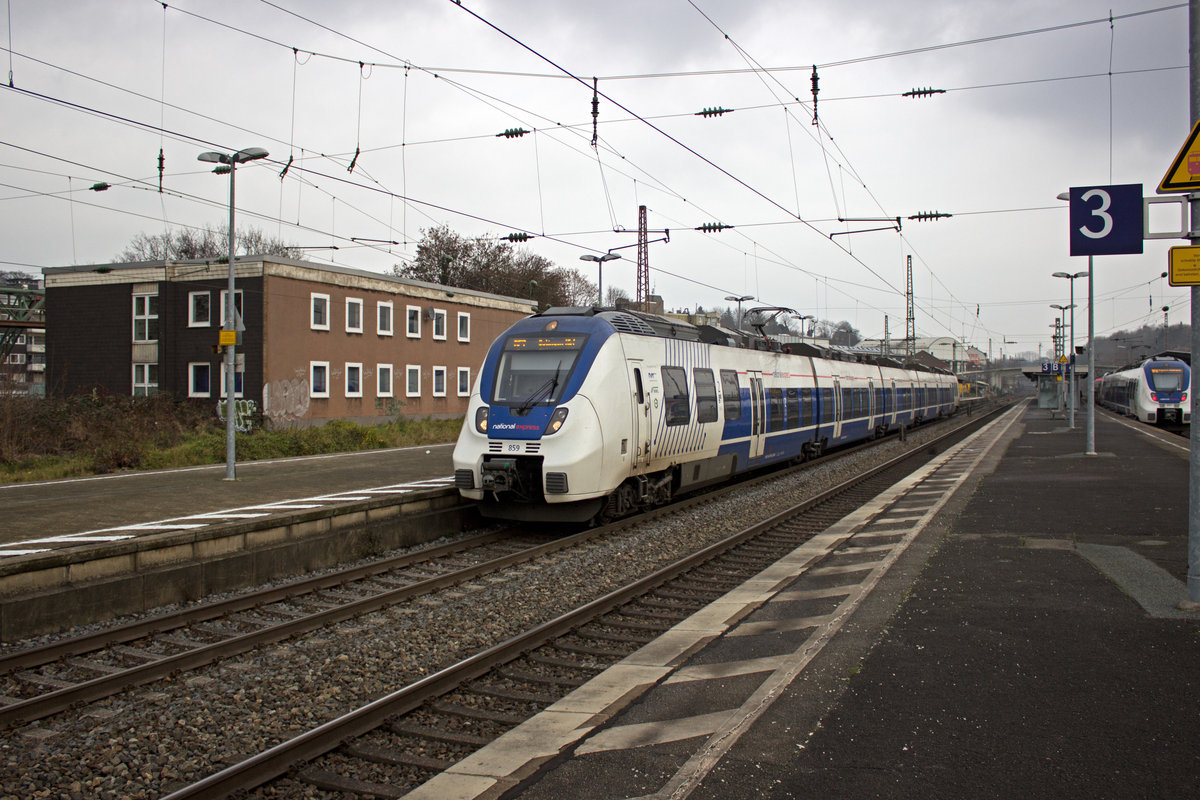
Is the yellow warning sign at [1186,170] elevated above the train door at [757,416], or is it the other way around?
the yellow warning sign at [1186,170]

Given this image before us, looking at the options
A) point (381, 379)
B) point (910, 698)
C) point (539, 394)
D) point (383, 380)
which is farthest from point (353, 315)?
point (910, 698)

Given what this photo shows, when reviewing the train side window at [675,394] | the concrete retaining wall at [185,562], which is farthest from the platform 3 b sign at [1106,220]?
the concrete retaining wall at [185,562]

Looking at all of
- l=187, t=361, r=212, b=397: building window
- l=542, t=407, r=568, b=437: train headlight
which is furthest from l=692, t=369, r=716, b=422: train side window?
l=187, t=361, r=212, b=397: building window

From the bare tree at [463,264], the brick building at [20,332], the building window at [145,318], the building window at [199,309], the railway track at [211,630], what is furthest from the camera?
the bare tree at [463,264]

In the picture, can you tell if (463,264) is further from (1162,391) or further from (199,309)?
(1162,391)

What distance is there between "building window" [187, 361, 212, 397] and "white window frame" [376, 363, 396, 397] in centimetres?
629

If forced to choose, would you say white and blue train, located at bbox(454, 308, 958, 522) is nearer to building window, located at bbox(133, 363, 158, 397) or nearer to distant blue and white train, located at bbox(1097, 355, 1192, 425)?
building window, located at bbox(133, 363, 158, 397)

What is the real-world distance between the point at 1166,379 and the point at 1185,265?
3877cm

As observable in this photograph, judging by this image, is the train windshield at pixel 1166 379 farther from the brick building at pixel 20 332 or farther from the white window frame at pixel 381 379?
the brick building at pixel 20 332

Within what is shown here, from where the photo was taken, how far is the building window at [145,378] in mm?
32406

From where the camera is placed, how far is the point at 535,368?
482 inches

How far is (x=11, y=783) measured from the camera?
456 centimetres

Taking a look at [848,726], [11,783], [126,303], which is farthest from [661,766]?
[126,303]

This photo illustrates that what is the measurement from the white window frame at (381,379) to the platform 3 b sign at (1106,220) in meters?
A: 29.3
